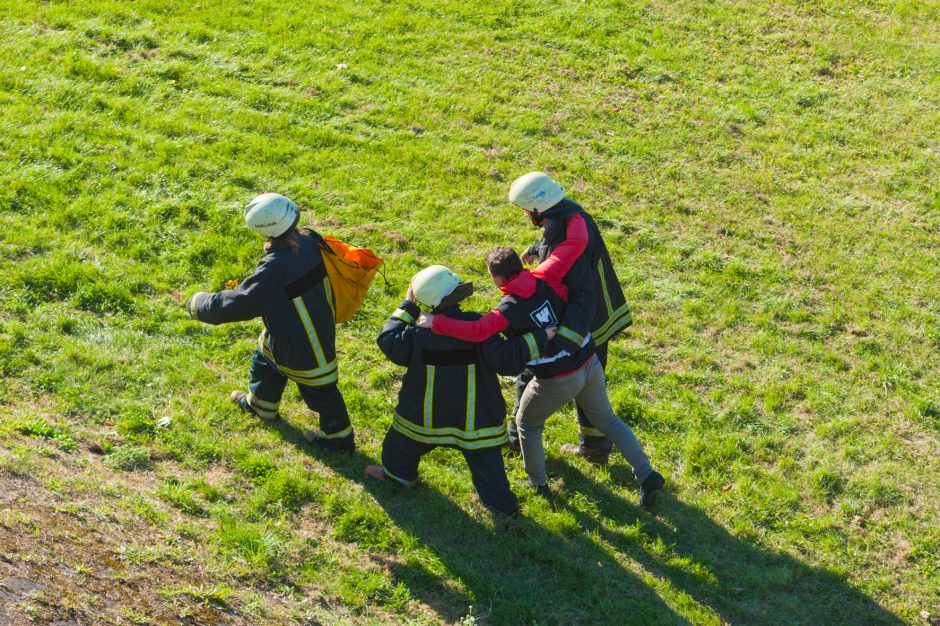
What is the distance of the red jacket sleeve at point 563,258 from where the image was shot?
20.3 feet

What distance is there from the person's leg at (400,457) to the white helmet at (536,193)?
1782mm

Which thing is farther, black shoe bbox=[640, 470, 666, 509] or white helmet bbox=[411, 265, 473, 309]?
black shoe bbox=[640, 470, 666, 509]

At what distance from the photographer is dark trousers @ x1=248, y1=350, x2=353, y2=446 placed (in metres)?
6.71

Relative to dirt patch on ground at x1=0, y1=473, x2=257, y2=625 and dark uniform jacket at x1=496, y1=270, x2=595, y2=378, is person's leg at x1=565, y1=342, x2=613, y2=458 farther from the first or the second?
dirt patch on ground at x1=0, y1=473, x2=257, y2=625

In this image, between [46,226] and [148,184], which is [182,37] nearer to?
[148,184]

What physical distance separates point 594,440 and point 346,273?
223 cm

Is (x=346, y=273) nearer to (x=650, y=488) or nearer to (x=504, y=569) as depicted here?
(x=504, y=569)

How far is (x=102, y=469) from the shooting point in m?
6.32

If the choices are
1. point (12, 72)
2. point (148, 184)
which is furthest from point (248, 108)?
point (12, 72)

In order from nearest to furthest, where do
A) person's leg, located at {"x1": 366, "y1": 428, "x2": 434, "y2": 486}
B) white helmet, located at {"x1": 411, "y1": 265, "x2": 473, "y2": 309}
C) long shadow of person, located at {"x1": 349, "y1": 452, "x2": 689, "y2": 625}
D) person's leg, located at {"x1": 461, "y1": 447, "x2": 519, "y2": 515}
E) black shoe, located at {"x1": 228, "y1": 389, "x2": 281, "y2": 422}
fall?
white helmet, located at {"x1": 411, "y1": 265, "x2": 473, "y2": 309} < long shadow of person, located at {"x1": 349, "y1": 452, "x2": 689, "y2": 625} < person's leg, located at {"x1": 461, "y1": 447, "x2": 519, "y2": 515} < person's leg, located at {"x1": 366, "y1": 428, "x2": 434, "y2": 486} < black shoe, located at {"x1": 228, "y1": 389, "x2": 281, "y2": 422}

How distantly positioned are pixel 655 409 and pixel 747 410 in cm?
76

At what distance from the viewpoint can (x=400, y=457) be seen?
21.1 feet

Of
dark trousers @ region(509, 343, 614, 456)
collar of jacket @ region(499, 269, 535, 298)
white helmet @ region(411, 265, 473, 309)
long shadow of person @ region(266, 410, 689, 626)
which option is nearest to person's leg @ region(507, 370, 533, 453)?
dark trousers @ region(509, 343, 614, 456)

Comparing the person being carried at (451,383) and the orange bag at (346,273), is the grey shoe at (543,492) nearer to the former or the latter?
the person being carried at (451,383)
